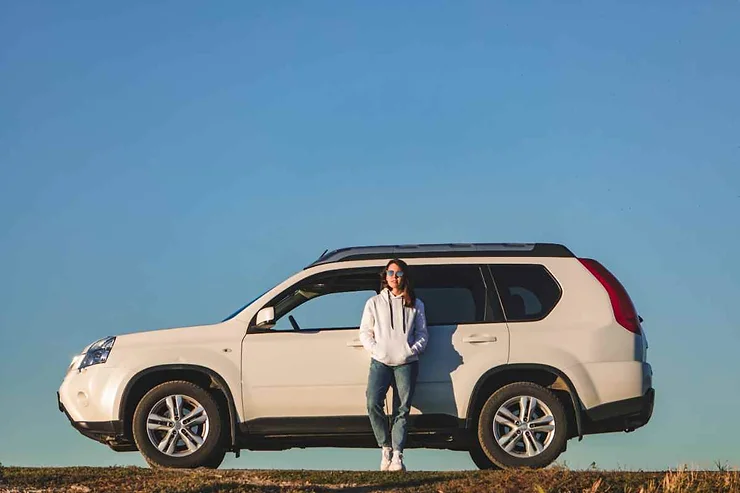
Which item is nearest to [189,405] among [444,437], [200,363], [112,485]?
[200,363]

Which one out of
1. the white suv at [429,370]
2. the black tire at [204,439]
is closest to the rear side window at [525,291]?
the white suv at [429,370]

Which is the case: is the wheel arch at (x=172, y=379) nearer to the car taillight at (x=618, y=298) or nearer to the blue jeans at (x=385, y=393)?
the blue jeans at (x=385, y=393)

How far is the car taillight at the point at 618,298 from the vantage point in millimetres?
13297

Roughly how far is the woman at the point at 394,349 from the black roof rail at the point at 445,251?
382 millimetres

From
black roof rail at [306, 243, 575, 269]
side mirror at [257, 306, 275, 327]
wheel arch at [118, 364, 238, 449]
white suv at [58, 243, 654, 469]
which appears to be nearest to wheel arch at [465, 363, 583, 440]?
white suv at [58, 243, 654, 469]

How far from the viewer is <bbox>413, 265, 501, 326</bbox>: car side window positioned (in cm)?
1323

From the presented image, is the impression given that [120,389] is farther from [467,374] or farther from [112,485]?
[467,374]

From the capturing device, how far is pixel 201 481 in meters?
11.7

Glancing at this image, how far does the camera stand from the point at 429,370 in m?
13.1

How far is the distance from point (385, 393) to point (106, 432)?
281 cm

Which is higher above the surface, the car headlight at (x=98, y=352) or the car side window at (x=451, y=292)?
the car side window at (x=451, y=292)

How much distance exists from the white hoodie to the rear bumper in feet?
5.96

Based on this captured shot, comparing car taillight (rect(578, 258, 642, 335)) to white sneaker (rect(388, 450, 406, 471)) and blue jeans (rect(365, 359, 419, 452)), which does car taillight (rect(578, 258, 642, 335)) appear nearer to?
blue jeans (rect(365, 359, 419, 452))

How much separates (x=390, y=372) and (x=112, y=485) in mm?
2797
